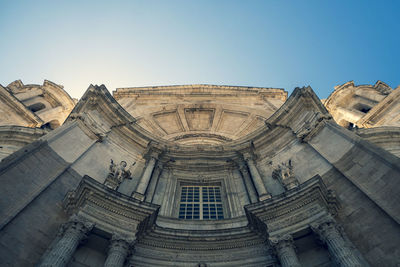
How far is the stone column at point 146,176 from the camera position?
46.4 ft

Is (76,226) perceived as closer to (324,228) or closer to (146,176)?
(146,176)

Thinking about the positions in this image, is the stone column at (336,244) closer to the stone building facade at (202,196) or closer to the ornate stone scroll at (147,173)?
the stone building facade at (202,196)

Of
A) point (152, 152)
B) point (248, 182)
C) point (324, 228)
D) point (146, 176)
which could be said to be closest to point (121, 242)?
point (146, 176)

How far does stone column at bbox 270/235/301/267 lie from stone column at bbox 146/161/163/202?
6.85 meters

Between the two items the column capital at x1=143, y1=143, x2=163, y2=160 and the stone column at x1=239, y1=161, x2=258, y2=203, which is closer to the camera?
the stone column at x1=239, y1=161, x2=258, y2=203

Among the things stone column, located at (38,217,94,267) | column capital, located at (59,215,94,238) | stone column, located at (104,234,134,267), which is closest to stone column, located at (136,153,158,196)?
stone column, located at (104,234,134,267)

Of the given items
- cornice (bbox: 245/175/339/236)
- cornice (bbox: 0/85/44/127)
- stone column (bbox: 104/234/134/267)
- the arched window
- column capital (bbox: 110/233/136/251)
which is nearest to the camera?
stone column (bbox: 104/234/134/267)

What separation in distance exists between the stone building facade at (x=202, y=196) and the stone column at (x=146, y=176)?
3.8 inches

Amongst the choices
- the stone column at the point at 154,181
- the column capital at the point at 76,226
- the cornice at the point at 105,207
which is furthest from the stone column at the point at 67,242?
the stone column at the point at 154,181

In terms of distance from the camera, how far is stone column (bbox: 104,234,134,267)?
9539mm

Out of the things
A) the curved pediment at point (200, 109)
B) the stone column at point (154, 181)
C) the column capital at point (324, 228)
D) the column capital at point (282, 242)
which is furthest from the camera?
the curved pediment at point (200, 109)

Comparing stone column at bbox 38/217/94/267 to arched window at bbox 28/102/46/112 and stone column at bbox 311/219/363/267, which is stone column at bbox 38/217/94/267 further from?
arched window at bbox 28/102/46/112

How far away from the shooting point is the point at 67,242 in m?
9.30

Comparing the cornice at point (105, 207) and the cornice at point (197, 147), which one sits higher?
the cornice at point (197, 147)
